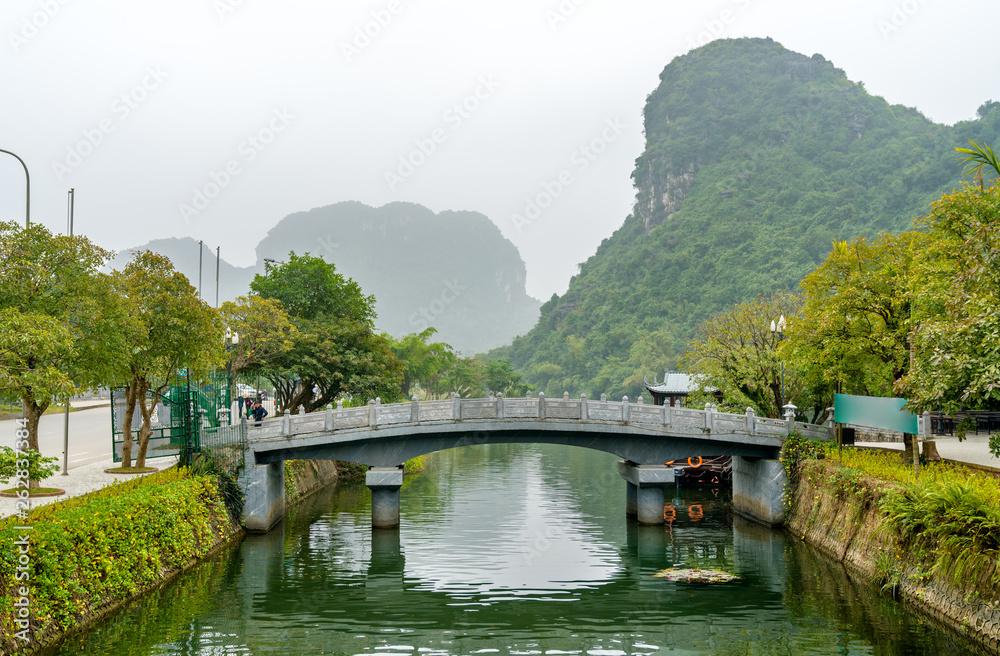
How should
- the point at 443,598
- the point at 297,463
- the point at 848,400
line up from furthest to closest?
the point at 297,463 → the point at 848,400 → the point at 443,598

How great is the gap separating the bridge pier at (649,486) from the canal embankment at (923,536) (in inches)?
208

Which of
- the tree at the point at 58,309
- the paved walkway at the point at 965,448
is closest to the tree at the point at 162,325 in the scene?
the tree at the point at 58,309

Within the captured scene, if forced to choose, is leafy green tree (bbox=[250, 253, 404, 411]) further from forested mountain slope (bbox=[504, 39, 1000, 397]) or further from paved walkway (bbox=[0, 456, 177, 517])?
forested mountain slope (bbox=[504, 39, 1000, 397])

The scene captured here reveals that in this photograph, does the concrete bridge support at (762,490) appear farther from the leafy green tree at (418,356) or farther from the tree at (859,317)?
the leafy green tree at (418,356)

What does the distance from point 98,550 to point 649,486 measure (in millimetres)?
18627

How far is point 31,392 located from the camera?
15.3 m

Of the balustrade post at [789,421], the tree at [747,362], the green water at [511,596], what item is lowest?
the green water at [511,596]

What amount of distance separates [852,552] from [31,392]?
2056 cm

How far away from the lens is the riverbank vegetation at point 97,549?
40.5 feet

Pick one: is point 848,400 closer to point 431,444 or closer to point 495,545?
point 495,545

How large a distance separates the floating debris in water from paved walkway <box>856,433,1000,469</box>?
299 inches

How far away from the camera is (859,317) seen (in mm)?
23125

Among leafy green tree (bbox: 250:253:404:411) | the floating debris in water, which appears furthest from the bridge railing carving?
leafy green tree (bbox: 250:253:404:411)

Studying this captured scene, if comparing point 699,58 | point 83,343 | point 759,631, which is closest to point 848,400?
point 759,631
